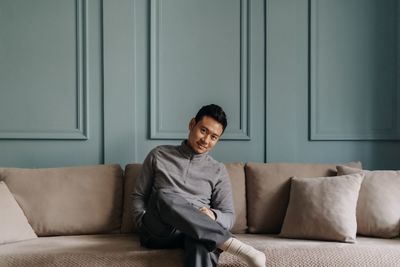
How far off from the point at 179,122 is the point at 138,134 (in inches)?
10.2

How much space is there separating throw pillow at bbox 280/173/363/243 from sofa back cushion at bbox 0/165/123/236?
0.91 meters

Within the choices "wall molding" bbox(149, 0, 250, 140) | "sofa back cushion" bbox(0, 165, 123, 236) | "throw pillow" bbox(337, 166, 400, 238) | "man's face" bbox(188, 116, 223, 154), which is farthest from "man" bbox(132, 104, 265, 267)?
"throw pillow" bbox(337, 166, 400, 238)

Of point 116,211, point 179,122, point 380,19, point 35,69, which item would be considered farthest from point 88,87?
point 380,19

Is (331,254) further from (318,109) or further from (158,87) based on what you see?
(158,87)

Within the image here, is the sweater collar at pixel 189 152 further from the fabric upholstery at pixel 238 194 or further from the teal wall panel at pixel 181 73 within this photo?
the teal wall panel at pixel 181 73

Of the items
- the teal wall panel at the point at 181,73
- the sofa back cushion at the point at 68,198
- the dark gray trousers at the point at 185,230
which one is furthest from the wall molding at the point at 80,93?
the dark gray trousers at the point at 185,230

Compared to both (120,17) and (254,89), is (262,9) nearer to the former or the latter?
(254,89)

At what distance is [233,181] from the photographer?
2357mm

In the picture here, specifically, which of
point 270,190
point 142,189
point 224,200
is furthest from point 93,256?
point 270,190

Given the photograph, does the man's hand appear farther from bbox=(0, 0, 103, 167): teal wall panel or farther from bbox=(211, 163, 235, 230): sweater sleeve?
bbox=(0, 0, 103, 167): teal wall panel

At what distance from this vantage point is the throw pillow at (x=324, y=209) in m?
2.03

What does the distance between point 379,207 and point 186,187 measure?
938 mm

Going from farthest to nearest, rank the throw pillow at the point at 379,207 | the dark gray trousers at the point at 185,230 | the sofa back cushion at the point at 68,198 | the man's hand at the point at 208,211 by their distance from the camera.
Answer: the sofa back cushion at the point at 68,198 < the throw pillow at the point at 379,207 < the man's hand at the point at 208,211 < the dark gray trousers at the point at 185,230

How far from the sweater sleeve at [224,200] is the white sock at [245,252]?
266 mm
